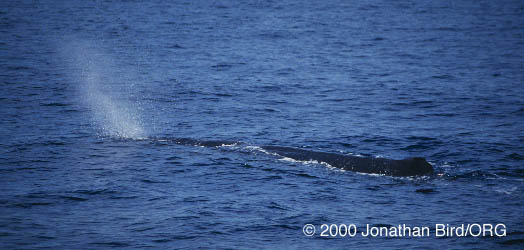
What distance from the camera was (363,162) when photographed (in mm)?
24016

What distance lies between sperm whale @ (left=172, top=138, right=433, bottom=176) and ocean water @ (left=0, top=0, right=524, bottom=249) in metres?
0.41

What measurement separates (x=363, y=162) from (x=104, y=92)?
21618 millimetres

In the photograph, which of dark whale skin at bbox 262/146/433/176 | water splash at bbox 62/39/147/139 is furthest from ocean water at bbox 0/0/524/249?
dark whale skin at bbox 262/146/433/176

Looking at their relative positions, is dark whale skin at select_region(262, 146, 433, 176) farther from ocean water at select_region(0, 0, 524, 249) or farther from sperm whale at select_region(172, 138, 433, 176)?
ocean water at select_region(0, 0, 524, 249)

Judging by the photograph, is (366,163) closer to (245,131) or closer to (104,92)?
(245,131)

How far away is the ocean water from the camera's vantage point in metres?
19.4

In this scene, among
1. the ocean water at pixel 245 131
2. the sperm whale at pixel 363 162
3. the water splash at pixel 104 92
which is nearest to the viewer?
the ocean water at pixel 245 131

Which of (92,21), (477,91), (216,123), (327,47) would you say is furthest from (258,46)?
(216,123)

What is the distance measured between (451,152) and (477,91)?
16168 millimetres

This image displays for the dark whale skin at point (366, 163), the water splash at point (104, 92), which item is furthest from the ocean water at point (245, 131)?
the dark whale skin at point (366, 163)

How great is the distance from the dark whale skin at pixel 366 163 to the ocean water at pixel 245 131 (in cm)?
41

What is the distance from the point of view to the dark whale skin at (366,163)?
22672 millimetres

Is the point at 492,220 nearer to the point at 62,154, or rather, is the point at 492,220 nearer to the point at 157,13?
the point at 62,154

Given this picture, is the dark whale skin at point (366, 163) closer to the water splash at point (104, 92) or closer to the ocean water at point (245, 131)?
the ocean water at point (245, 131)
